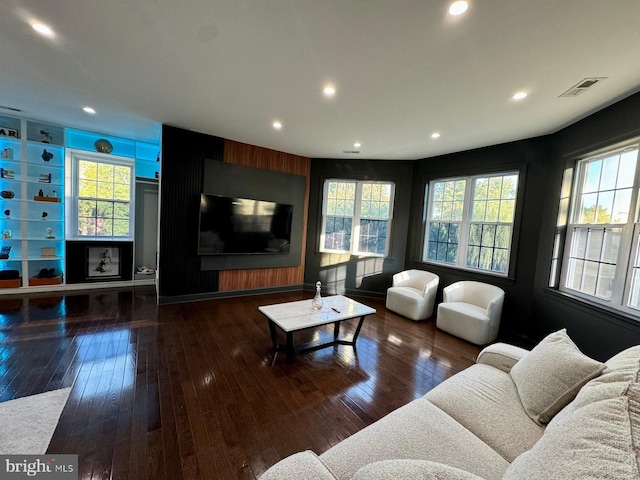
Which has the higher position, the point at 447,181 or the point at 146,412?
the point at 447,181

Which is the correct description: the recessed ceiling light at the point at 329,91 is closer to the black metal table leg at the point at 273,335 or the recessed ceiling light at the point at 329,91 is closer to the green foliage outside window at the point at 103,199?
the black metal table leg at the point at 273,335

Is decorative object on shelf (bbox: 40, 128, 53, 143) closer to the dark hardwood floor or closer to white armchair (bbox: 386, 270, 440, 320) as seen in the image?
the dark hardwood floor

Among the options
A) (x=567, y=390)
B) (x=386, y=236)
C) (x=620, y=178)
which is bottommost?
(x=567, y=390)

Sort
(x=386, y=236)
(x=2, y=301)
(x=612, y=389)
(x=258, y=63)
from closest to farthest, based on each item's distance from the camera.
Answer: (x=612, y=389)
(x=258, y=63)
(x=2, y=301)
(x=386, y=236)

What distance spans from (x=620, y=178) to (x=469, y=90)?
71.0 inches

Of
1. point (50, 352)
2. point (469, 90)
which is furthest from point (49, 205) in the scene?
point (469, 90)

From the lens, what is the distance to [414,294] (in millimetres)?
3955

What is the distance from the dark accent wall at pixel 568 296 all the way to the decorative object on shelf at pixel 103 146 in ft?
23.0

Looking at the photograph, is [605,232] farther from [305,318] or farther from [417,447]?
[305,318]

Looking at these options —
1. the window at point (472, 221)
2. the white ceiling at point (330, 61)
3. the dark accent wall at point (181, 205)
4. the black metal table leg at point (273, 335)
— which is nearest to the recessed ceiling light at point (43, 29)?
the white ceiling at point (330, 61)

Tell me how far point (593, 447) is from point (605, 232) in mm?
2977

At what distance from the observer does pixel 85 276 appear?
4543mm

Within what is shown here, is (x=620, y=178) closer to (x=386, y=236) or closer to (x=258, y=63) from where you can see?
(x=386, y=236)

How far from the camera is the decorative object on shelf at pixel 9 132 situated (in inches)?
154
